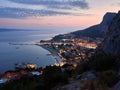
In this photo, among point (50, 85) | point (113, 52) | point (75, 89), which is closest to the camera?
point (75, 89)

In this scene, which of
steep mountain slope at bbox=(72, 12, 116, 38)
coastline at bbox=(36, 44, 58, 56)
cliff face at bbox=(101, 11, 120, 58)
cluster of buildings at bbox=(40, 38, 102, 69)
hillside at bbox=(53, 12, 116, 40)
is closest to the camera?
cliff face at bbox=(101, 11, 120, 58)

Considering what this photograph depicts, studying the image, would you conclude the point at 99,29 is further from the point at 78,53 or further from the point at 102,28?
the point at 102,28

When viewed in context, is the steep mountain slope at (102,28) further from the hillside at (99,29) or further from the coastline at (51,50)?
the coastline at (51,50)

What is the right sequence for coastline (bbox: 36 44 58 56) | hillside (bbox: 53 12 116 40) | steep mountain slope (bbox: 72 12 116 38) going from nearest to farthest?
1. steep mountain slope (bbox: 72 12 116 38)
2. hillside (bbox: 53 12 116 40)
3. coastline (bbox: 36 44 58 56)

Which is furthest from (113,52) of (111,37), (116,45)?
(111,37)

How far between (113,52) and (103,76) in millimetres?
Result: 4181

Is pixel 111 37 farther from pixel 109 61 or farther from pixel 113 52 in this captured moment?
pixel 109 61

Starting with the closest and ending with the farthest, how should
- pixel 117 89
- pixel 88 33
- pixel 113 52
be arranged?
1. pixel 117 89
2. pixel 113 52
3. pixel 88 33

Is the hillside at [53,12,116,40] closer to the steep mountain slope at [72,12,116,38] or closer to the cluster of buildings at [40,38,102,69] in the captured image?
the steep mountain slope at [72,12,116,38]

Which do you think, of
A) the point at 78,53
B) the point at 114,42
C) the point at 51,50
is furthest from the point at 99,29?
the point at 114,42

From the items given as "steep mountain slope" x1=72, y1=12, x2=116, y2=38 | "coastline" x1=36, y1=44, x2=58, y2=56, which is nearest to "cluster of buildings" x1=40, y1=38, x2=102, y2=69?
"steep mountain slope" x1=72, y1=12, x2=116, y2=38

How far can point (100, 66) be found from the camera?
36.1 feet

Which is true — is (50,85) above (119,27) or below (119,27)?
below

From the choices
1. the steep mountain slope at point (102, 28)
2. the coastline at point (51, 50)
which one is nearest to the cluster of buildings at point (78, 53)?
the steep mountain slope at point (102, 28)
